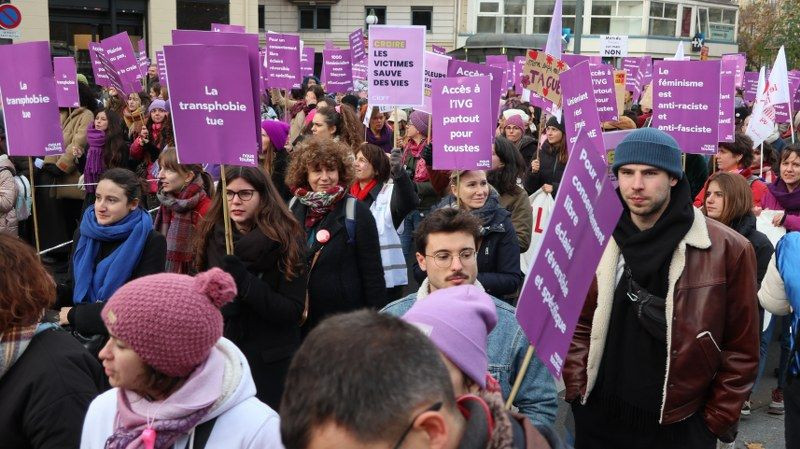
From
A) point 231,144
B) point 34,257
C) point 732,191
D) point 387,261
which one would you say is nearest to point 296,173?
point 231,144

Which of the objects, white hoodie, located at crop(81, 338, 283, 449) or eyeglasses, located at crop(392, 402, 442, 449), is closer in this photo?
→ eyeglasses, located at crop(392, 402, 442, 449)

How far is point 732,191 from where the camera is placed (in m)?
5.89

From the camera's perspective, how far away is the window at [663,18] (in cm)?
5428

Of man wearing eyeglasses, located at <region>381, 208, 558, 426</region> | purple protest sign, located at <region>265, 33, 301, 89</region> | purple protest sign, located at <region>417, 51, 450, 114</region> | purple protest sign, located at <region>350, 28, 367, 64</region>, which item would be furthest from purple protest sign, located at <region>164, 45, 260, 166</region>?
purple protest sign, located at <region>350, 28, 367, 64</region>

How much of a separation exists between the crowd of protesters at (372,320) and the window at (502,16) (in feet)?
159

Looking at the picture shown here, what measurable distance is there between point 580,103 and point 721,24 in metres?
55.7

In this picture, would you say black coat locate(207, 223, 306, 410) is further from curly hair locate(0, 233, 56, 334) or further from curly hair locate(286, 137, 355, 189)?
curly hair locate(0, 233, 56, 334)

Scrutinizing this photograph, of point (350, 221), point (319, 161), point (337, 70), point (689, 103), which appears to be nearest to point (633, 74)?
point (337, 70)

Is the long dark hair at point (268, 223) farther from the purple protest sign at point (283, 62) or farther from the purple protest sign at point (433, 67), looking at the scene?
the purple protest sign at point (283, 62)

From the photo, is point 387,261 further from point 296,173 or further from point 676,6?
point 676,6

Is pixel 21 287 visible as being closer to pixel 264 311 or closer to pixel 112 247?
pixel 264 311

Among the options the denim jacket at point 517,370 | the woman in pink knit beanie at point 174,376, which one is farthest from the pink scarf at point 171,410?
the denim jacket at point 517,370

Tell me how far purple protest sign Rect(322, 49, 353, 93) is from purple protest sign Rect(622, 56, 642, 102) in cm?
626

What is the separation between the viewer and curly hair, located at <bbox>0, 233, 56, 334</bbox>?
9.34 feet
